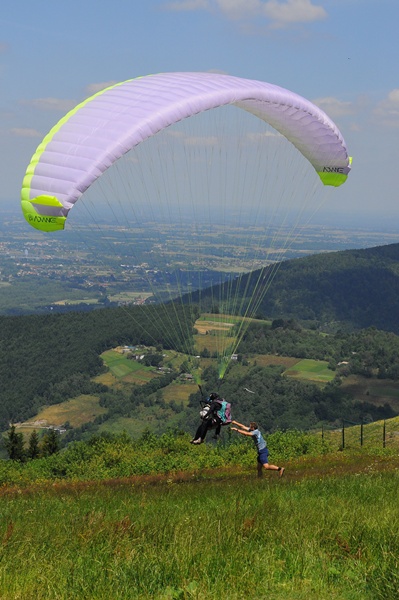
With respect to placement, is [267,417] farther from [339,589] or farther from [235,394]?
[339,589]

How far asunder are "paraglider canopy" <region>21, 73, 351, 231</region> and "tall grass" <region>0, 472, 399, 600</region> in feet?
20.7

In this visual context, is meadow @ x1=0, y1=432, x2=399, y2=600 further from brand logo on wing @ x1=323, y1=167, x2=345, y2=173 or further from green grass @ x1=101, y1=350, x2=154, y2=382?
green grass @ x1=101, y1=350, x2=154, y2=382

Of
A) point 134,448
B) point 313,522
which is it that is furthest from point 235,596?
point 134,448

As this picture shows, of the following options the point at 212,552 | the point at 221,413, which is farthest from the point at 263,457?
the point at 212,552

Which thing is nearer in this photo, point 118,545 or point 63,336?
point 118,545

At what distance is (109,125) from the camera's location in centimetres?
1253

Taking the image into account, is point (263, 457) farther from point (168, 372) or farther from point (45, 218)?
point (168, 372)

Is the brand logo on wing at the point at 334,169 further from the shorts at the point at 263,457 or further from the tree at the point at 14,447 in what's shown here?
the tree at the point at 14,447

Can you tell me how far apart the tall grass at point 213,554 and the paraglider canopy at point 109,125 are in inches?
248

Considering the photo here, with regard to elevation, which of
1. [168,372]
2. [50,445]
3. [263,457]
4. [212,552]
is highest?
[212,552]

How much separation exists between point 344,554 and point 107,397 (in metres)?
122

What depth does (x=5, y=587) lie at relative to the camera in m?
4.61

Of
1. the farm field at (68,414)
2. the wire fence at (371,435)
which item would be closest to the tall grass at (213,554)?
the wire fence at (371,435)

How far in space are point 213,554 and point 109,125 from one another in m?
9.19
